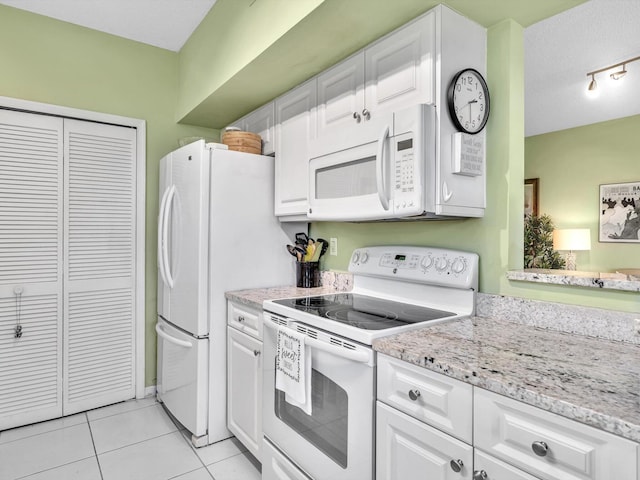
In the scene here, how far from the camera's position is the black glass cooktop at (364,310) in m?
1.47

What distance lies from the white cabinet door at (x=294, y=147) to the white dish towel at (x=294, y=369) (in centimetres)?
81

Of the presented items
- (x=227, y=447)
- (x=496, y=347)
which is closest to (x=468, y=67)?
(x=496, y=347)

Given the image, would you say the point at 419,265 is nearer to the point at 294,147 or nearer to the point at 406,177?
the point at 406,177

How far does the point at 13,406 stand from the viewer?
243 cm

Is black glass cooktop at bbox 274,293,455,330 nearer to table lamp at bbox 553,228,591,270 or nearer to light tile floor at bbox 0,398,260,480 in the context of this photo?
light tile floor at bbox 0,398,260,480

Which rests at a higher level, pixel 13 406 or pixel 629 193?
pixel 629 193

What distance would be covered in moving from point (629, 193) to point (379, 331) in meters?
3.93

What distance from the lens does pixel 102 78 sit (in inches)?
107

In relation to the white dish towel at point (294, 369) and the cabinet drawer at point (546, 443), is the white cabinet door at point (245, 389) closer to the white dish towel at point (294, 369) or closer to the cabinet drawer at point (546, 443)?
the white dish towel at point (294, 369)

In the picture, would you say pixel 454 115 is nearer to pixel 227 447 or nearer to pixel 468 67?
pixel 468 67

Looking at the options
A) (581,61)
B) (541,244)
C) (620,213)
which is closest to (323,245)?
(581,61)

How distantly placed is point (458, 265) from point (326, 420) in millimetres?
827

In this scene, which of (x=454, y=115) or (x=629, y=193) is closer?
(x=454, y=115)

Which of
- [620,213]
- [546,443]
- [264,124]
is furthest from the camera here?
[620,213]
